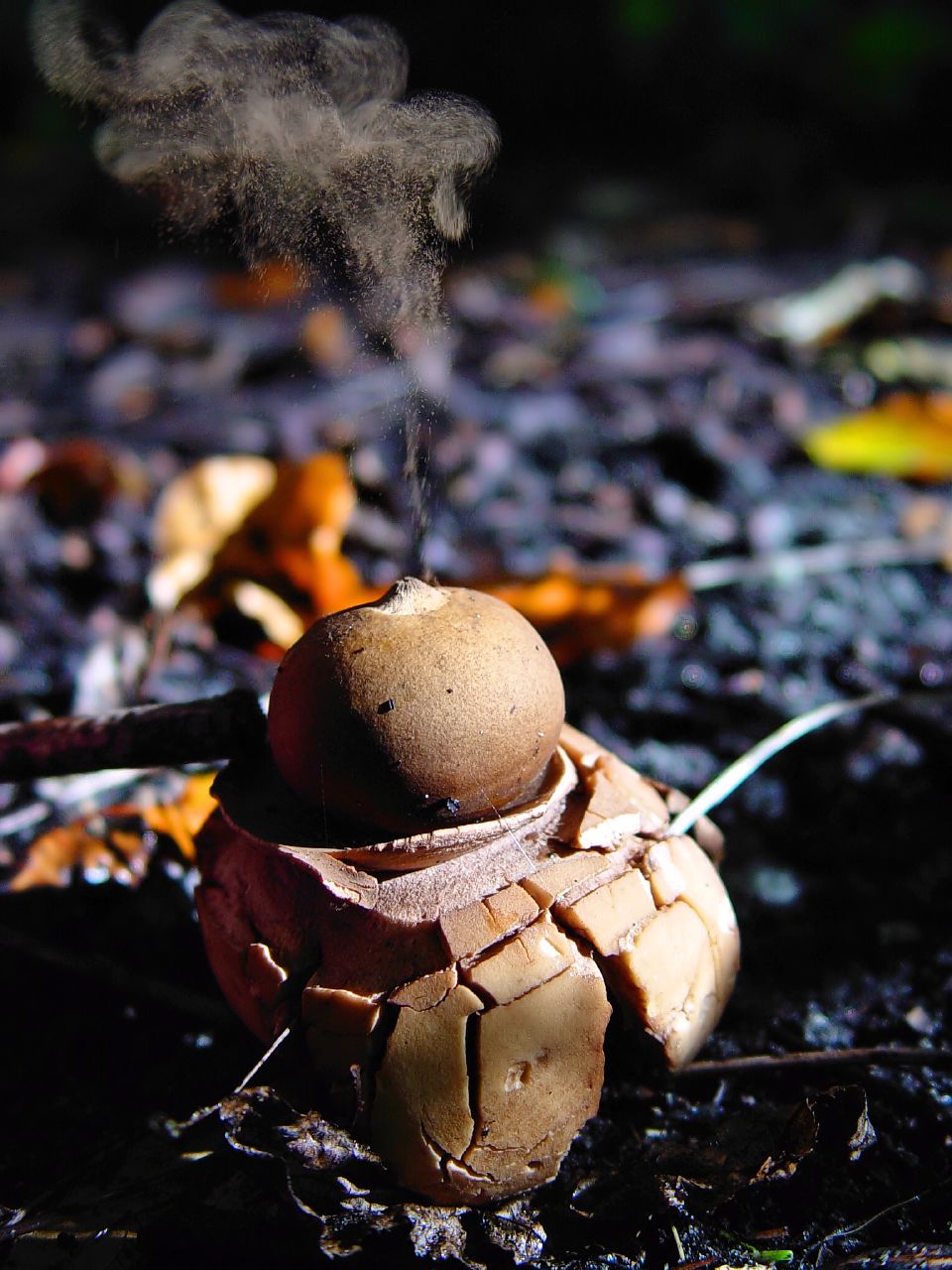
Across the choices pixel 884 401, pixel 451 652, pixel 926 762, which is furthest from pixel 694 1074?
pixel 884 401

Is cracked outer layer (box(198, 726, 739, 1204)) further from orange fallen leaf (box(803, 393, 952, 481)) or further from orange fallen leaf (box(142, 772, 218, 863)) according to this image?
orange fallen leaf (box(803, 393, 952, 481))

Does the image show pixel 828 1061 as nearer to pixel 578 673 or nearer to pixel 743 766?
pixel 743 766

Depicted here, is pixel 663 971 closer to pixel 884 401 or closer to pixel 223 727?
pixel 223 727

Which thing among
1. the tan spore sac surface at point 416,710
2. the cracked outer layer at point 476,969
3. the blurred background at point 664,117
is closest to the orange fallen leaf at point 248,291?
the blurred background at point 664,117

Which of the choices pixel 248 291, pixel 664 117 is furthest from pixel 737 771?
pixel 664 117

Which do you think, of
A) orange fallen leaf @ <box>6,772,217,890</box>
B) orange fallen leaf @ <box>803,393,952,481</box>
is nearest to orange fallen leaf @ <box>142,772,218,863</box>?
orange fallen leaf @ <box>6,772,217,890</box>

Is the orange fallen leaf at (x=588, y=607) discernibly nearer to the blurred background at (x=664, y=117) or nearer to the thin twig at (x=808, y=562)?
the thin twig at (x=808, y=562)
